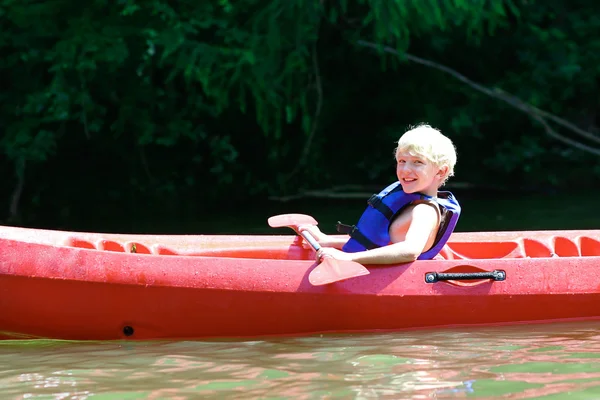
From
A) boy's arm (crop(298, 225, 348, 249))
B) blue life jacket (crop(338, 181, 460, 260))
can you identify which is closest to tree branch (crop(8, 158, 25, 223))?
boy's arm (crop(298, 225, 348, 249))

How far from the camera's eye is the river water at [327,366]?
351cm

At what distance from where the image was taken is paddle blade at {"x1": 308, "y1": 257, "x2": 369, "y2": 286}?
4203mm

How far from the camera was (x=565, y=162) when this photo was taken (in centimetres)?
1120

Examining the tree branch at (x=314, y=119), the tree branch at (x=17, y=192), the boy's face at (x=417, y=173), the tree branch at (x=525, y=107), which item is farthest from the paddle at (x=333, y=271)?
the tree branch at (x=525, y=107)

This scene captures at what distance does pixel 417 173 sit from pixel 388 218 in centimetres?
27

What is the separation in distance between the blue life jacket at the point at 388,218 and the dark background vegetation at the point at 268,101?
443 centimetres

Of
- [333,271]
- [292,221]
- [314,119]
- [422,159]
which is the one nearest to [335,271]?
[333,271]

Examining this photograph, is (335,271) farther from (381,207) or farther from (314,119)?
(314,119)

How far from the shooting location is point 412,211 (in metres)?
4.36

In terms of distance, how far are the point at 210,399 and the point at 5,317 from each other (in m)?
1.37

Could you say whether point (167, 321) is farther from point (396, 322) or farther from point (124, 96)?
point (124, 96)

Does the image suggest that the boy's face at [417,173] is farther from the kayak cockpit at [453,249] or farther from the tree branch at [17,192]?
the tree branch at [17,192]

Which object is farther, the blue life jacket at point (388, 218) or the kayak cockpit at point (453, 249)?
the kayak cockpit at point (453, 249)

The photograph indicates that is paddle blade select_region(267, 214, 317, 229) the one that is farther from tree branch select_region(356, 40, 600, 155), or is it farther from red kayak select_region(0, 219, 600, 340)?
tree branch select_region(356, 40, 600, 155)
